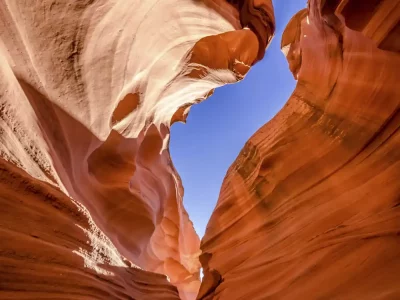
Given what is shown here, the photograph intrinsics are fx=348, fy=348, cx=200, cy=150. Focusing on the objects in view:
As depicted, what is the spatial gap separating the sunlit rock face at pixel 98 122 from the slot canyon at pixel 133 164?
0.06 ft

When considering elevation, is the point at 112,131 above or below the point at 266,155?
above

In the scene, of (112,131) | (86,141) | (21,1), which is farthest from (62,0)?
(112,131)

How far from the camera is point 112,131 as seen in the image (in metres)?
5.34

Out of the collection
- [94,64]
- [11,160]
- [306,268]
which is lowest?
[306,268]

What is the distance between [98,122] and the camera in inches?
184

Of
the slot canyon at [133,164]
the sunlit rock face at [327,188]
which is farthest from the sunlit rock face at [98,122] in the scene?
the sunlit rock face at [327,188]

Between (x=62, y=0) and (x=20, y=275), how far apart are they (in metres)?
2.82

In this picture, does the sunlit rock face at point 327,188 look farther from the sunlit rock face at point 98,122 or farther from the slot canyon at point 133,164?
the sunlit rock face at point 98,122

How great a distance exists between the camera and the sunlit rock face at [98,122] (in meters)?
2.49

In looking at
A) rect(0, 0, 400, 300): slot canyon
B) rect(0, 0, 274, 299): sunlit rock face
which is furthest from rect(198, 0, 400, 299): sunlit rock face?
rect(0, 0, 274, 299): sunlit rock face

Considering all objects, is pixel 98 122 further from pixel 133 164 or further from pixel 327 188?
pixel 327 188

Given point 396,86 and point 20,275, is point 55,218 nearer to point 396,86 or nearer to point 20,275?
point 20,275

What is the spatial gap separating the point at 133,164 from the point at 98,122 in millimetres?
1332

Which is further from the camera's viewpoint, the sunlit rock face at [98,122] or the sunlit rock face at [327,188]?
the sunlit rock face at [98,122]
